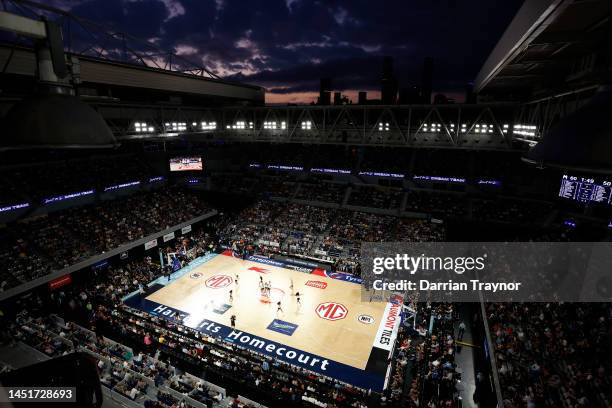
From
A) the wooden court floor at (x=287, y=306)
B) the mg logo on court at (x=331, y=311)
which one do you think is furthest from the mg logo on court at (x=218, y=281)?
the mg logo on court at (x=331, y=311)

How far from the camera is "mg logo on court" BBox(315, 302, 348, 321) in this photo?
20969 millimetres

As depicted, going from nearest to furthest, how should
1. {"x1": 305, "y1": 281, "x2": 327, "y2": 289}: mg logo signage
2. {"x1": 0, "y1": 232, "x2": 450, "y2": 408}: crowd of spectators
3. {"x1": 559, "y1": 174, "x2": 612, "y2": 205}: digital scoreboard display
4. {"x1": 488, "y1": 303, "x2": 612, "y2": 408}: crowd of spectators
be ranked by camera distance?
{"x1": 488, "y1": 303, "x2": 612, "y2": 408}: crowd of spectators → {"x1": 0, "y1": 232, "x2": 450, "y2": 408}: crowd of spectators → {"x1": 559, "y1": 174, "x2": 612, "y2": 205}: digital scoreboard display → {"x1": 305, "y1": 281, "x2": 327, "y2": 289}: mg logo signage

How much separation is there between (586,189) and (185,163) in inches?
1315

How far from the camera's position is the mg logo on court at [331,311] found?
20969mm

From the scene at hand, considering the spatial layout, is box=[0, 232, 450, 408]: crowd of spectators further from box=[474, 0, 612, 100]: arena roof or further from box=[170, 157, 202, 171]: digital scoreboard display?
box=[170, 157, 202, 171]: digital scoreboard display

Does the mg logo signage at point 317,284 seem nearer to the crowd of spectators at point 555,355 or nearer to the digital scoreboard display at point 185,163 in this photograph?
the crowd of spectators at point 555,355

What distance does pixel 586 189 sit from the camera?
18.2m

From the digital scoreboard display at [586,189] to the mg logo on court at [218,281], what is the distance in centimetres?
2268

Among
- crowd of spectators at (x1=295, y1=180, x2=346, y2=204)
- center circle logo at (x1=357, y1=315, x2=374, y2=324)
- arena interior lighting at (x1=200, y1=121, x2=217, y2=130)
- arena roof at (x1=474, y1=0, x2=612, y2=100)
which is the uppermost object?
arena roof at (x1=474, y1=0, x2=612, y2=100)

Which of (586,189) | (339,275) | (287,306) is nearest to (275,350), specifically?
(287,306)

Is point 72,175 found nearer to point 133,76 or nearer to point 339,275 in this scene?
point 133,76

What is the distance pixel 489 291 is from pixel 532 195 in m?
13.5

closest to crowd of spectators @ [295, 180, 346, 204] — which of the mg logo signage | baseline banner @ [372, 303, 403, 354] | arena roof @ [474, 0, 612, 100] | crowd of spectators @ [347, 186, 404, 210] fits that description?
crowd of spectators @ [347, 186, 404, 210]

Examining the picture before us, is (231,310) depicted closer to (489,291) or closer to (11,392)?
(489,291)
